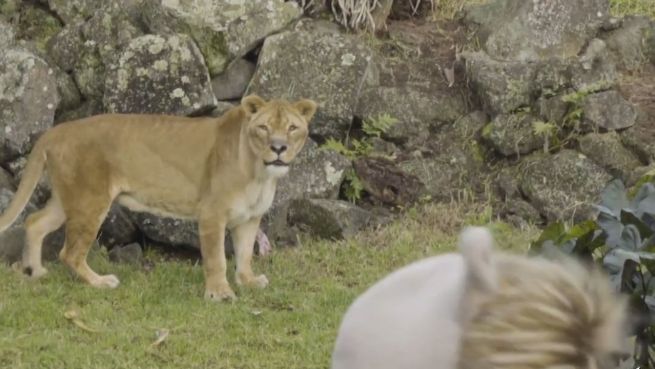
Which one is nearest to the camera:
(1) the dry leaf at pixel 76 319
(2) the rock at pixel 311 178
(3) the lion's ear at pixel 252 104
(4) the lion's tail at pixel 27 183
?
(1) the dry leaf at pixel 76 319

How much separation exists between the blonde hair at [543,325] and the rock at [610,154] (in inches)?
268

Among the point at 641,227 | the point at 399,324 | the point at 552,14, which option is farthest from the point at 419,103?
the point at 399,324

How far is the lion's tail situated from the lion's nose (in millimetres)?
1515

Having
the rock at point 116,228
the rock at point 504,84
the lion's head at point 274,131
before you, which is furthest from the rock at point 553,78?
the rock at point 116,228

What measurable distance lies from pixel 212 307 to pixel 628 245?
362cm

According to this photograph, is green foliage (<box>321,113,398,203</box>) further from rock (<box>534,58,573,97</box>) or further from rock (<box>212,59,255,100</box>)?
rock (<box>534,58,573,97</box>)

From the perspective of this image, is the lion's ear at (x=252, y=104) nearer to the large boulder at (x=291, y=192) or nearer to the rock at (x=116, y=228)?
the large boulder at (x=291, y=192)

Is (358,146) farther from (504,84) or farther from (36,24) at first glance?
(36,24)

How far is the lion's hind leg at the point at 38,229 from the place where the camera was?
796cm

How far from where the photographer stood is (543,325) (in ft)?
6.87

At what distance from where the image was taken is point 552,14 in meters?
9.58

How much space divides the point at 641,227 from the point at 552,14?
5.74 meters

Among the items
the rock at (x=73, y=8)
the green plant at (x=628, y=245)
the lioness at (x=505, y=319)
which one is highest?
the lioness at (x=505, y=319)

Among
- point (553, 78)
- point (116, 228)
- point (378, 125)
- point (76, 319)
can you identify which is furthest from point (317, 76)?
point (76, 319)
